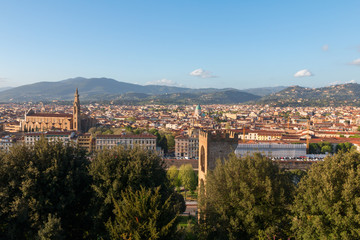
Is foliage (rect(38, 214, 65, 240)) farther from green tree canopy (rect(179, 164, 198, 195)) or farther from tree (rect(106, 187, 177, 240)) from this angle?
green tree canopy (rect(179, 164, 198, 195))

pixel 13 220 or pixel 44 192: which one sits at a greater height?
pixel 44 192

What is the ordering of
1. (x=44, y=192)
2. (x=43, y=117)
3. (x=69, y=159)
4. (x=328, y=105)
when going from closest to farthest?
(x=44, y=192) < (x=69, y=159) < (x=43, y=117) < (x=328, y=105)

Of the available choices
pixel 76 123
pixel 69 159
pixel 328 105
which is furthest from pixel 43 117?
pixel 328 105

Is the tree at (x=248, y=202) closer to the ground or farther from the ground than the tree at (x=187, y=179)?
farther from the ground

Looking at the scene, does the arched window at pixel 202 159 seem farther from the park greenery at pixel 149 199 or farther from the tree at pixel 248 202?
the tree at pixel 248 202

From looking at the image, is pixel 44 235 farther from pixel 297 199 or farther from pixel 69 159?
pixel 297 199

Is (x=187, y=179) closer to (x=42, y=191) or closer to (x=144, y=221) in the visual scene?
(x=42, y=191)

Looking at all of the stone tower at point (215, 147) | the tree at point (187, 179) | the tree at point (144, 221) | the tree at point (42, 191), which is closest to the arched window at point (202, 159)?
the stone tower at point (215, 147)
